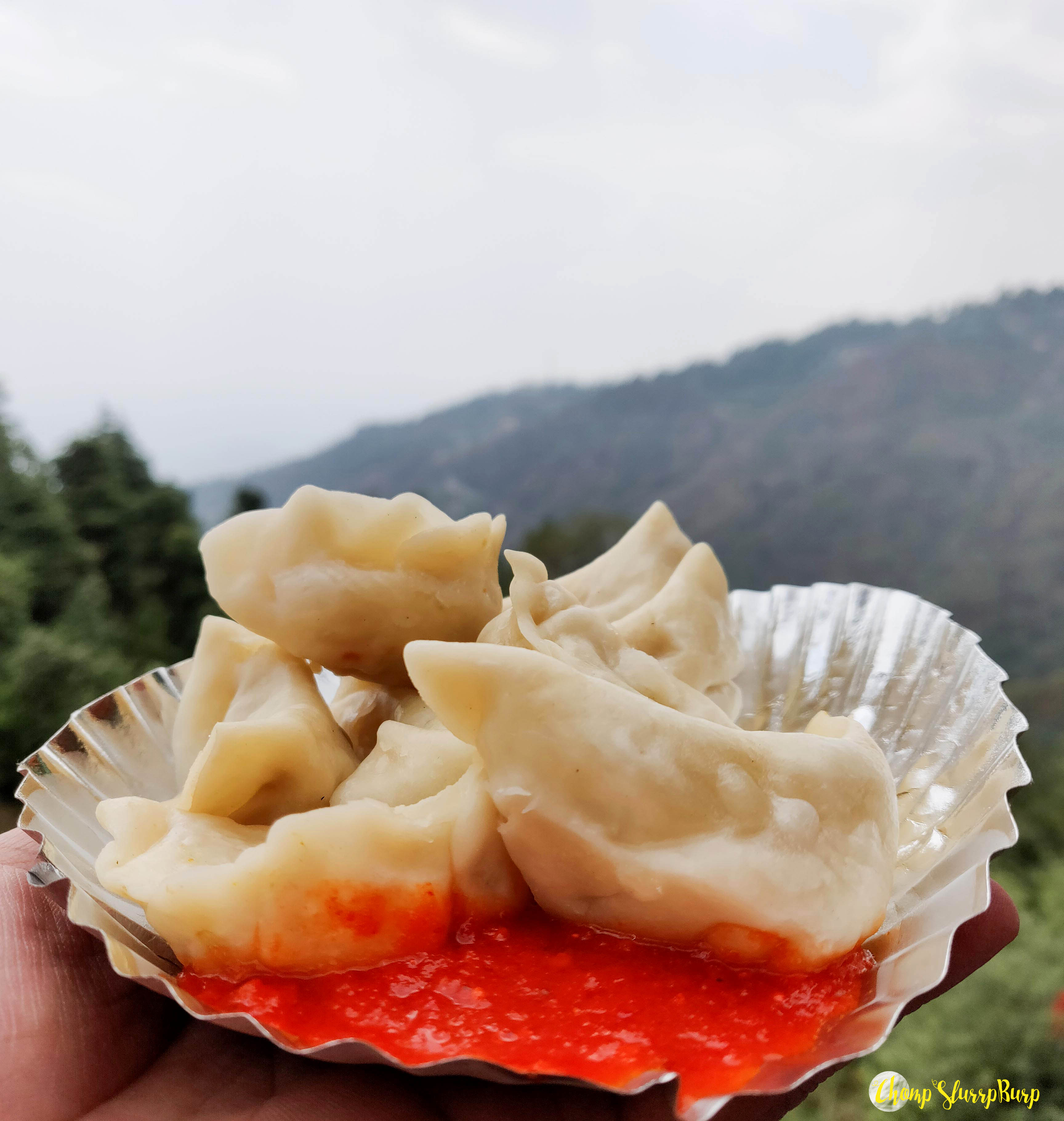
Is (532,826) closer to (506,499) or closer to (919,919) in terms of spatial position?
(919,919)

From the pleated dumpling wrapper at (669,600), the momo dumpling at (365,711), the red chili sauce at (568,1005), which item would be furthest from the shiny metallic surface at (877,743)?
the momo dumpling at (365,711)

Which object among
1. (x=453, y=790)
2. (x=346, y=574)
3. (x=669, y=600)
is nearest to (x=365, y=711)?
(x=346, y=574)

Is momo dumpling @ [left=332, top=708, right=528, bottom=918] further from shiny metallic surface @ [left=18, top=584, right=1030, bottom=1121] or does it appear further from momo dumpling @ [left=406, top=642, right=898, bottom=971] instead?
shiny metallic surface @ [left=18, top=584, right=1030, bottom=1121]

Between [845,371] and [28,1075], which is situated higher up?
[28,1075]

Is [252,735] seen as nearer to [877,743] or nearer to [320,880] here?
[320,880]

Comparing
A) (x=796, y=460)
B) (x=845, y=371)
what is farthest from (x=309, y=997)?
(x=845, y=371)
